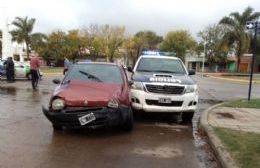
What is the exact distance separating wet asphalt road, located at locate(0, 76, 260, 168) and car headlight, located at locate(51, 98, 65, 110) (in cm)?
62

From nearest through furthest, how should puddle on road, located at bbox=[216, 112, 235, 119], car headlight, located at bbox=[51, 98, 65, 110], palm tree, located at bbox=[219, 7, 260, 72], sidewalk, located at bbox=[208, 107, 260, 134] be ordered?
car headlight, located at bbox=[51, 98, 65, 110]
sidewalk, located at bbox=[208, 107, 260, 134]
puddle on road, located at bbox=[216, 112, 235, 119]
palm tree, located at bbox=[219, 7, 260, 72]

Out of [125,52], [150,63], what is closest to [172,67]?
[150,63]

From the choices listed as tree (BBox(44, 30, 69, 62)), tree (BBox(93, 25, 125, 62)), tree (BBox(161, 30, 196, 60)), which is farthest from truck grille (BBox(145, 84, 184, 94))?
tree (BBox(161, 30, 196, 60))

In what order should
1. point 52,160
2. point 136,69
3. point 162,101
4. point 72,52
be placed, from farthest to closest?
point 72,52
point 136,69
point 162,101
point 52,160

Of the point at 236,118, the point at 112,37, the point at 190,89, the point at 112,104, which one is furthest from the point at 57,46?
the point at 112,104

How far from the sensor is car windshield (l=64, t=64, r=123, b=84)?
965 cm

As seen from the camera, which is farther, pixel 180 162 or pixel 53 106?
pixel 53 106

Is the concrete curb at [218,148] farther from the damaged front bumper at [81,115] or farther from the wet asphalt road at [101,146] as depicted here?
the damaged front bumper at [81,115]

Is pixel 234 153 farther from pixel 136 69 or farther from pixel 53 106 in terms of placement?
pixel 136 69

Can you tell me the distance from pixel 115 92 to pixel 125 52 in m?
84.6

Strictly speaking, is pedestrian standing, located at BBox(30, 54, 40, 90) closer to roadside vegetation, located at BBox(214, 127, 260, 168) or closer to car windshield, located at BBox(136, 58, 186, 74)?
car windshield, located at BBox(136, 58, 186, 74)

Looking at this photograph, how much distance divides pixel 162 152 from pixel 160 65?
5306mm

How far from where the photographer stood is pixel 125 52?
93000 mm

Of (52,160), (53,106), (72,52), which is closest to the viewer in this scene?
(52,160)
